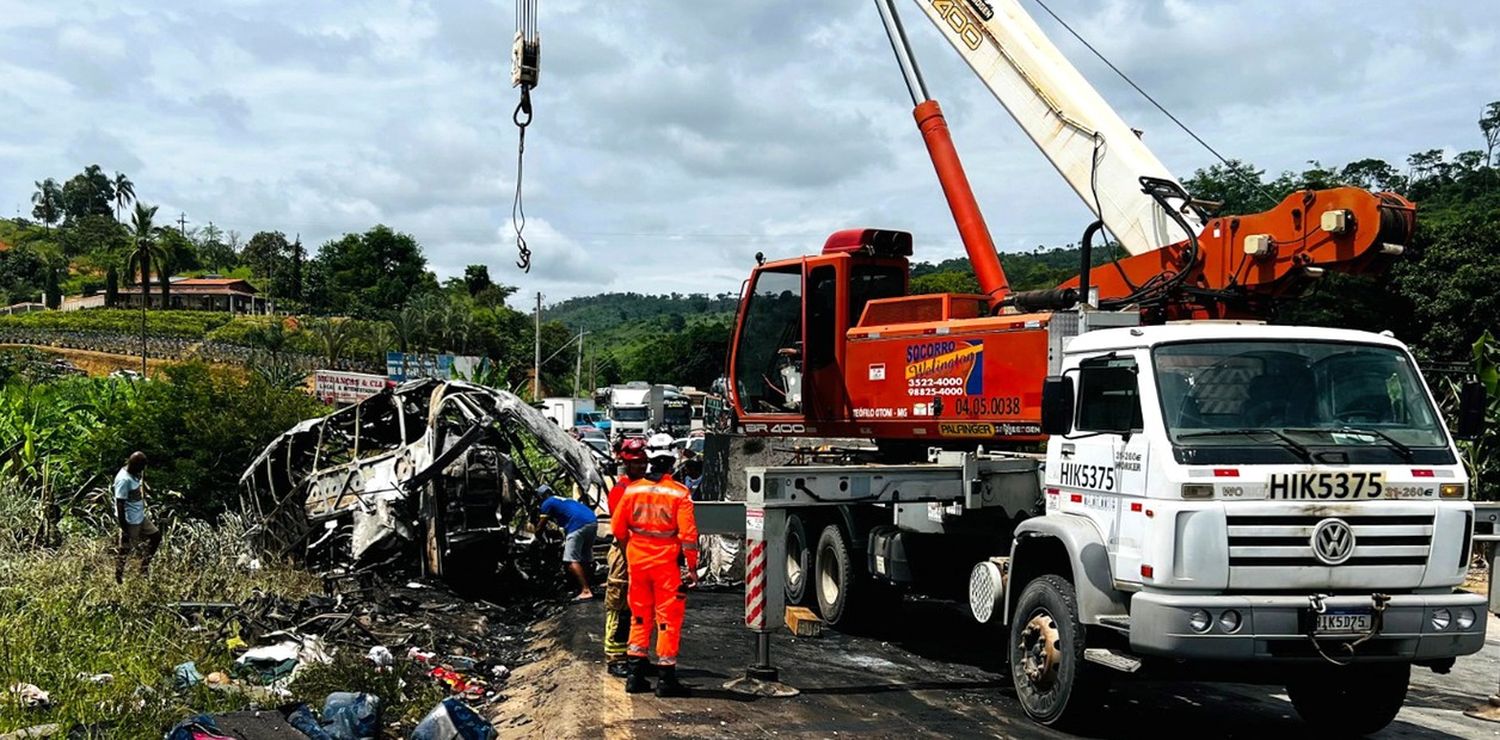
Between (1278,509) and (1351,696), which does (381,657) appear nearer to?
(1278,509)

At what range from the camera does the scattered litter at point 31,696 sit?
7320mm

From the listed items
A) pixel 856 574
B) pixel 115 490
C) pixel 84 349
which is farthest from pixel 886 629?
pixel 84 349

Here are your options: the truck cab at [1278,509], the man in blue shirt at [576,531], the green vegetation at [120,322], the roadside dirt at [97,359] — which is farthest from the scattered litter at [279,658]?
the green vegetation at [120,322]

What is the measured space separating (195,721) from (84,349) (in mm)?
70096

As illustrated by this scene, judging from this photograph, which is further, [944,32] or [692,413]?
[692,413]

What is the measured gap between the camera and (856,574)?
11.3m

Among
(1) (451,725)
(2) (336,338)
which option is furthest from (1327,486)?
(2) (336,338)

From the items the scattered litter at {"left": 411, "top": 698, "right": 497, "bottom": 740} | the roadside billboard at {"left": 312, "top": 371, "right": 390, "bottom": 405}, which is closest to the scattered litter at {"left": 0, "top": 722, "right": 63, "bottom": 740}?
the scattered litter at {"left": 411, "top": 698, "right": 497, "bottom": 740}

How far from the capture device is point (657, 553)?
26.5 feet

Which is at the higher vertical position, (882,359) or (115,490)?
(882,359)

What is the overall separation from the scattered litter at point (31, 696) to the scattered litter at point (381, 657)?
2.15 metres

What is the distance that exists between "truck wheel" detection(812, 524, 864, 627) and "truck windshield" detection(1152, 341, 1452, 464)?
194 inches

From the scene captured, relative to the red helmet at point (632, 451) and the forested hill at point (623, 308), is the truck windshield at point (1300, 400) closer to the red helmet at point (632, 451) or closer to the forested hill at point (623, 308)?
the red helmet at point (632, 451)

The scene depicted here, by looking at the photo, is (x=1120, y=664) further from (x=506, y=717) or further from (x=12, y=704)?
(x=12, y=704)
